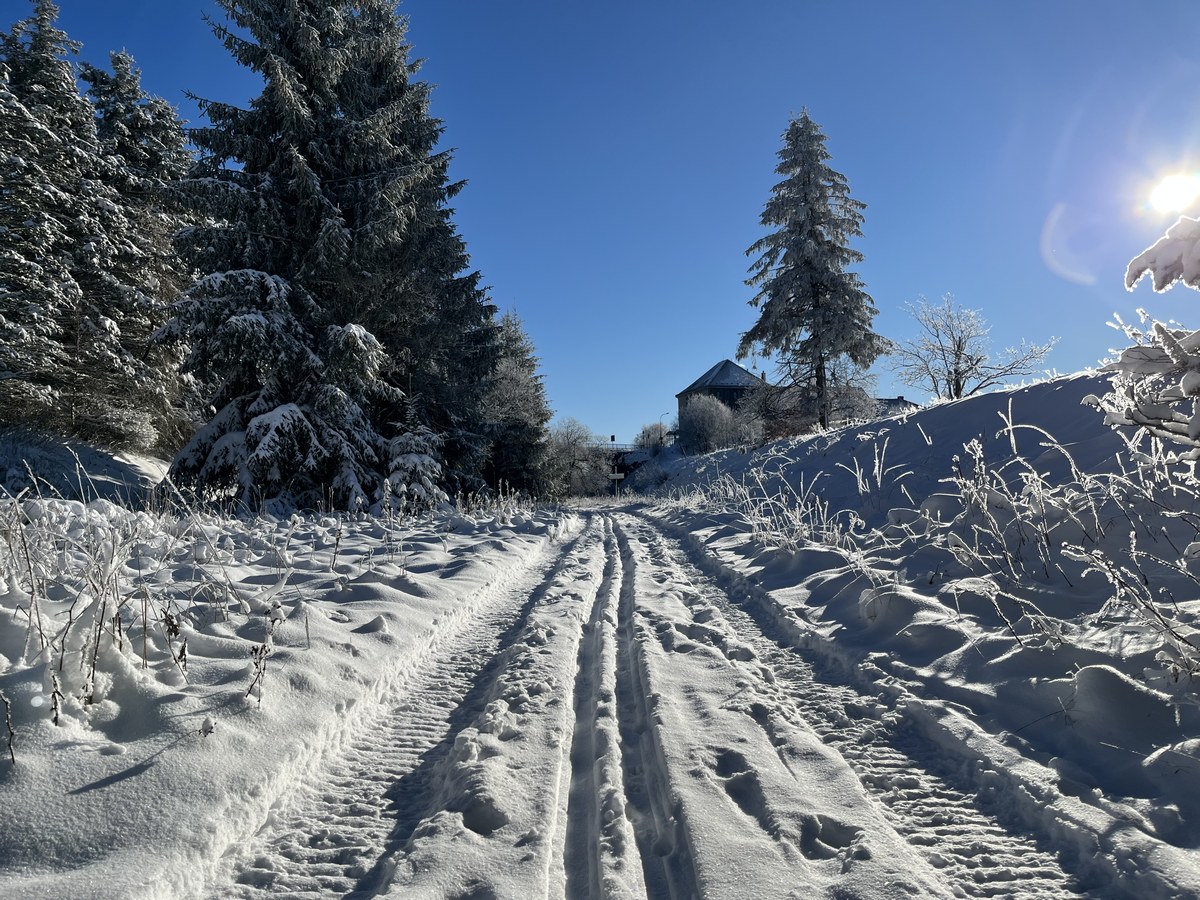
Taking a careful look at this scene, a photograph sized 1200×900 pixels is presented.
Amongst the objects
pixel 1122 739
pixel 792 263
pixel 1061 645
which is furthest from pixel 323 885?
pixel 792 263

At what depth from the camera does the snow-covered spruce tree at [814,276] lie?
18.9 metres

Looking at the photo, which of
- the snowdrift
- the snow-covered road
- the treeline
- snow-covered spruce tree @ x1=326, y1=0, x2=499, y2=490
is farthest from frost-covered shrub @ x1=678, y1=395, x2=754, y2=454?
the snow-covered road

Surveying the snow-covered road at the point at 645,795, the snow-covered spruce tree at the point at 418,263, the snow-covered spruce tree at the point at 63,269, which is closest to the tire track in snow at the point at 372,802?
the snow-covered road at the point at 645,795

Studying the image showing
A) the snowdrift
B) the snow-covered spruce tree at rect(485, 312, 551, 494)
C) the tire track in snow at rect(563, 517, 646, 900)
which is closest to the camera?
the tire track in snow at rect(563, 517, 646, 900)

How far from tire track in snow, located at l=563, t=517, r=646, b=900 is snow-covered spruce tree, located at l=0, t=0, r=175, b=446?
680 inches

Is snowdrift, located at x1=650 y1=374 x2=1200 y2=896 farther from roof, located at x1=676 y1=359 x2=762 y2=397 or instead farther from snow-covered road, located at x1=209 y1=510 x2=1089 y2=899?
roof, located at x1=676 y1=359 x2=762 y2=397

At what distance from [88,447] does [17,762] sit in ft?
56.1

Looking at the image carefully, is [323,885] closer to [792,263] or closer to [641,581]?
[641,581]

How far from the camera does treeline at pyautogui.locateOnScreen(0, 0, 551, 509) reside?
10.3 m

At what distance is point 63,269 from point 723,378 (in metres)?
54.0

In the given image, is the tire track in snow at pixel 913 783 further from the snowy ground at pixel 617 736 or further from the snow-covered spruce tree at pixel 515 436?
the snow-covered spruce tree at pixel 515 436

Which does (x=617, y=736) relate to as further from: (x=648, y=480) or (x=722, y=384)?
(x=722, y=384)

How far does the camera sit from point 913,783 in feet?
6.81

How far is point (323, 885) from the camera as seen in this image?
1.63m
